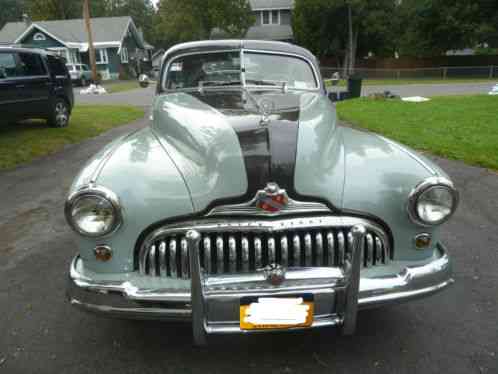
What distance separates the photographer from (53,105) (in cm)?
945

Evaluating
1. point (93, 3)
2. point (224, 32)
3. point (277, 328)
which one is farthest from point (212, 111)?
point (93, 3)

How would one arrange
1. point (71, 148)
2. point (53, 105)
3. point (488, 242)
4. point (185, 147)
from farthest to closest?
1. point (53, 105)
2. point (71, 148)
3. point (488, 242)
4. point (185, 147)

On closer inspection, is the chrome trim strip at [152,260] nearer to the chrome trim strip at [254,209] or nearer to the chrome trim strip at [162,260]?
the chrome trim strip at [162,260]

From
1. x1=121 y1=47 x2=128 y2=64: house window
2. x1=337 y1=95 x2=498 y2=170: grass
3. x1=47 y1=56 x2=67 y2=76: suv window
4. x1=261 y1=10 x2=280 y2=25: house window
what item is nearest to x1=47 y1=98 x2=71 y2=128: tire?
x1=47 y1=56 x2=67 y2=76: suv window

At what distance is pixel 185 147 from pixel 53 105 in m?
8.24

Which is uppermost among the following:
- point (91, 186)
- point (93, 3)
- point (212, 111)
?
point (93, 3)

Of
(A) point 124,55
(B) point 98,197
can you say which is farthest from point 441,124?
(A) point 124,55

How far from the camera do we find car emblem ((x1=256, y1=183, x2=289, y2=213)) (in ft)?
6.52

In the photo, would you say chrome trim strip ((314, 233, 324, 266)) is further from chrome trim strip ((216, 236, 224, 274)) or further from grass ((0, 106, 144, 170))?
grass ((0, 106, 144, 170))

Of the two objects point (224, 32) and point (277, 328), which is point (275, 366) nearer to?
point (277, 328)

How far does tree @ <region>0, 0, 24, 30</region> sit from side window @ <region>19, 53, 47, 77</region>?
232 ft

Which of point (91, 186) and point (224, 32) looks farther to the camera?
point (224, 32)

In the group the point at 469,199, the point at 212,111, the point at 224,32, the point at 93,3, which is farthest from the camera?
the point at 93,3

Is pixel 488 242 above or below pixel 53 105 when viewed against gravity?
below
